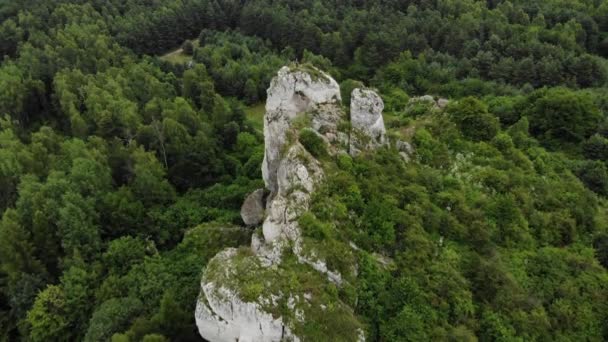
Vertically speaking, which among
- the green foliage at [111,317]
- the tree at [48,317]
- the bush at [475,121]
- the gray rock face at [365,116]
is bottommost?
the tree at [48,317]

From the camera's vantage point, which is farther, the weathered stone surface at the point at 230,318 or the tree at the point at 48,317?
the tree at the point at 48,317

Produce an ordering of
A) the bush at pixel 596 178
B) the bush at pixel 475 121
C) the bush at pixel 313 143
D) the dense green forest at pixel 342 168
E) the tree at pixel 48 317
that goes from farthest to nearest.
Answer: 1. the bush at pixel 475 121
2. the bush at pixel 596 178
3. the tree at pixel 48 317
4. the bush at pixel 313 143
5. the dense green forest at pixel 342 168

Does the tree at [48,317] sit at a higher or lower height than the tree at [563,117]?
lower

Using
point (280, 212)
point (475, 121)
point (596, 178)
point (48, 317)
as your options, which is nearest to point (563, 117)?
point (596, 178)

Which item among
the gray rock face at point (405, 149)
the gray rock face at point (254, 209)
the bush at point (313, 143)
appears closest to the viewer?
the bush at point (313, 143)

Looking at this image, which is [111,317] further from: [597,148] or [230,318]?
[597,148]

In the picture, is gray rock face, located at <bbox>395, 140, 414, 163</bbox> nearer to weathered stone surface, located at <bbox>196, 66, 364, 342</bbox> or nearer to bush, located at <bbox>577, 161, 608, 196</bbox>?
weathered stone surface, located at <bbox>196, 66, 364, 342</bbox>

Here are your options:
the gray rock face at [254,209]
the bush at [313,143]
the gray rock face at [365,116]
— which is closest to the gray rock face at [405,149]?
the gray rock face at [365,116]

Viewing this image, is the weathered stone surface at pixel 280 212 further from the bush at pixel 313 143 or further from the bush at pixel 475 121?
the bush at pixel 475 121
